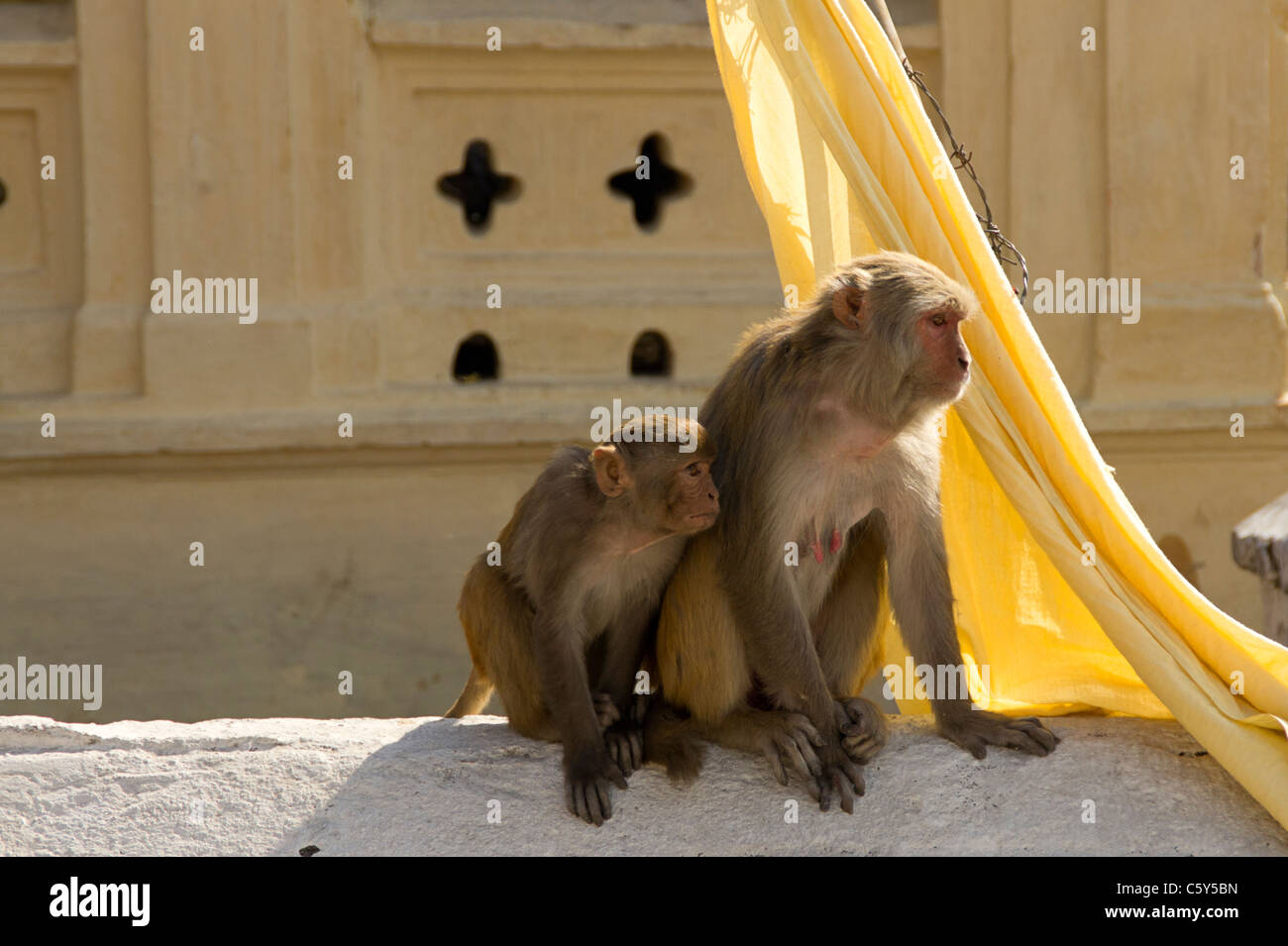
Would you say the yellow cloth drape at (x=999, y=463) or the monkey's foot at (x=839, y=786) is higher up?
the yellow cloth drape at (x=999, y=463)

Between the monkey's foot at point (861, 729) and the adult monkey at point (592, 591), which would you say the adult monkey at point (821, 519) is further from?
the adult monkey at point (592, 591)

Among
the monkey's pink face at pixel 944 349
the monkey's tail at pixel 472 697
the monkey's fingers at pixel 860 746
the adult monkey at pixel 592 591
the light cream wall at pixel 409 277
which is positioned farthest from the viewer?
the light cream wall at pixel 409 277

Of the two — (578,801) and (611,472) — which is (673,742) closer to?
(578,801)

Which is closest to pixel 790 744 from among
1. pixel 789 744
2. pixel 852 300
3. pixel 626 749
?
pixel 789 744

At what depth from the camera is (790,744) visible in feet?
11.6

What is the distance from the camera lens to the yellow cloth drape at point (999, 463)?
348 cm

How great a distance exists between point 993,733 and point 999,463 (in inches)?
26.8

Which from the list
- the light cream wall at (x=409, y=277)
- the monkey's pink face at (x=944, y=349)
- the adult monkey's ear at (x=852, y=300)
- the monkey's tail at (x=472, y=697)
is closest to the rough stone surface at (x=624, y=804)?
the monkey's tail at (x=472, y=697)

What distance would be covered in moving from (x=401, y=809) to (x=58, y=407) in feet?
13.7

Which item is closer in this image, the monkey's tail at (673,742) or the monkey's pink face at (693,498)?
the monkey's pink face at (693,498)

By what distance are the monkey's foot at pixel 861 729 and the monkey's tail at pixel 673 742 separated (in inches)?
13.9

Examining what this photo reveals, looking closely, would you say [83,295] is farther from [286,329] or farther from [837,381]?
[837,381]

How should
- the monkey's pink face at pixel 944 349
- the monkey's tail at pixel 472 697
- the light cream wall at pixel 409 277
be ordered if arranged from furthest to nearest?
the light cream wall at pixel 409 277, the monkey's tail at pixel 472 697, the monkey's pink face at pixel 944 349

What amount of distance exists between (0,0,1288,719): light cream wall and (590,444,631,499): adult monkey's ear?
11.8 feet
